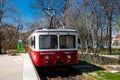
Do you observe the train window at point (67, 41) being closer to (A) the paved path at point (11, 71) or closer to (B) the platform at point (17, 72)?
(B) the platform at point (17, 72)

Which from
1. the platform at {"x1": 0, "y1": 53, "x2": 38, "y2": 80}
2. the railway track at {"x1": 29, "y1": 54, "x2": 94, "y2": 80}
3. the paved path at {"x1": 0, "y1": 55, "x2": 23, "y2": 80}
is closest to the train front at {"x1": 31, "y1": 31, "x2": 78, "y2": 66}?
the railway track at {"x1": 29, "y1": 54, "x2": 94, "y2": 80}

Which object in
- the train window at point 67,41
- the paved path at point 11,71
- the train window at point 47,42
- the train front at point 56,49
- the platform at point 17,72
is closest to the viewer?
the platform at point 17,72

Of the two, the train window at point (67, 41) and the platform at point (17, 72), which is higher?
the train window at point (67, 41)

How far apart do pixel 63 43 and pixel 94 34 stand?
18.5 feet

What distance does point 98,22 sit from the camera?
66.7ft

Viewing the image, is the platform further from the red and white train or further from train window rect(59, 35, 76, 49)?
train window rect(59, 35, 76, 49)

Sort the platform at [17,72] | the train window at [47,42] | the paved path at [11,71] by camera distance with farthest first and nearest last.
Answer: the train window at [47,42], the paved path at [11,71], the platform at [17,72]

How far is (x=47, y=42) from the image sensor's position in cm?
1558

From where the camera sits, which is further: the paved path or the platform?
the paved path

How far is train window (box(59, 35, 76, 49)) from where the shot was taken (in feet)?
52.4

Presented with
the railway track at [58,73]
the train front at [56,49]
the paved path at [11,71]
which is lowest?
the railway track at [58,73]

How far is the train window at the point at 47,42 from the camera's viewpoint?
50.9 ft

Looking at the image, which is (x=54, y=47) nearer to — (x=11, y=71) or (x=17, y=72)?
(x=17, y=72)

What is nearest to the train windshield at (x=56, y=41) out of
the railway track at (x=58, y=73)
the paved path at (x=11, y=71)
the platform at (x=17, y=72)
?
the railway track at (x=58, y=73)
